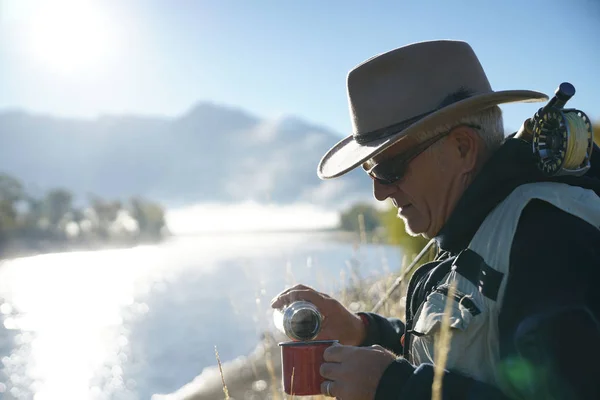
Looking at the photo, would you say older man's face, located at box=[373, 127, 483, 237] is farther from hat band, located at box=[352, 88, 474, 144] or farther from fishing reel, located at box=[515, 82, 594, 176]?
fishing reel, located at box=[515, 82, 594, 176]

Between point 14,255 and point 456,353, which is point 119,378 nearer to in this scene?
point 456,353

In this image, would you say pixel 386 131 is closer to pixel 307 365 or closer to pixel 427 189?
pixel 427 189

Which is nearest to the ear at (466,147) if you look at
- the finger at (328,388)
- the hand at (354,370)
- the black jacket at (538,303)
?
the black jacket at (538,303)

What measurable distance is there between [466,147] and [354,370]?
→ 69 centimetres

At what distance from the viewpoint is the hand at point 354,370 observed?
144 cm

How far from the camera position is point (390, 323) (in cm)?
230

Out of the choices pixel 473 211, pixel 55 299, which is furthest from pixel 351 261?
pixel 55 299

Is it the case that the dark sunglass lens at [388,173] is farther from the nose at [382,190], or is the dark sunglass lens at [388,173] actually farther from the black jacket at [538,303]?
the black jacket at [538,303]

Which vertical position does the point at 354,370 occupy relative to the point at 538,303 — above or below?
below

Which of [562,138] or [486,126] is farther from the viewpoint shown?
[486,126]

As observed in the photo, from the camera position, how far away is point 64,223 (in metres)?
119

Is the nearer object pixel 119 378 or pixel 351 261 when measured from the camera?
pixel 351 261

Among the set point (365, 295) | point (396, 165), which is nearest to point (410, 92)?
point (396, 165)

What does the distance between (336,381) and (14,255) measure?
Result: 12499 centimetres
